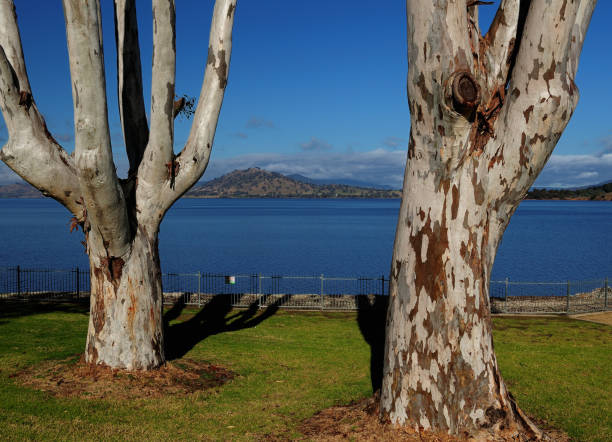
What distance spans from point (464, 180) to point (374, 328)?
10.9 metres

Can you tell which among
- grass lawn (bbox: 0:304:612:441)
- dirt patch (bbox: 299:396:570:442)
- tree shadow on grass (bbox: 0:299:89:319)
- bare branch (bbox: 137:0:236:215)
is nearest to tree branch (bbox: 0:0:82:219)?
bare branch (bbox: 137:0:236:215)

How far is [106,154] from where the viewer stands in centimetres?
813

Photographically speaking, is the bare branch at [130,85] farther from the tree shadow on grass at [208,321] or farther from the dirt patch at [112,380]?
the tree shadow on grass at [208,321]

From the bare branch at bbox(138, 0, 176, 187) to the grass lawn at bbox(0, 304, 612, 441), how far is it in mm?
3994

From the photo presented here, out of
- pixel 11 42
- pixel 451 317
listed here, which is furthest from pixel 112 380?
pixel 451 317

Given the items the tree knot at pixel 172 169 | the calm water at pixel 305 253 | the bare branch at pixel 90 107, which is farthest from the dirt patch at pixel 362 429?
the calm water at pixel 305 253

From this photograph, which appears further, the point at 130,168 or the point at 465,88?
the point at 130,168

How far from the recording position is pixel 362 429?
7.11m

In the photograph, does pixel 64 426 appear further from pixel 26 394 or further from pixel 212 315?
pixel 212 315

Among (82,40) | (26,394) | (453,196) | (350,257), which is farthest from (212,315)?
(350,257)

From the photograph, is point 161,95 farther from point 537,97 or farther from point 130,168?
point 537,97

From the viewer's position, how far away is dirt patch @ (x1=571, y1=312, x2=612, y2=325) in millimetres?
19275

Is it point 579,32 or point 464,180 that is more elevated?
point 579,32

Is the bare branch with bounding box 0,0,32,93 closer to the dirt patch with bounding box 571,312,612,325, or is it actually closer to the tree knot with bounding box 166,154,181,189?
the tree knot with bounding box 166,154,181,189
